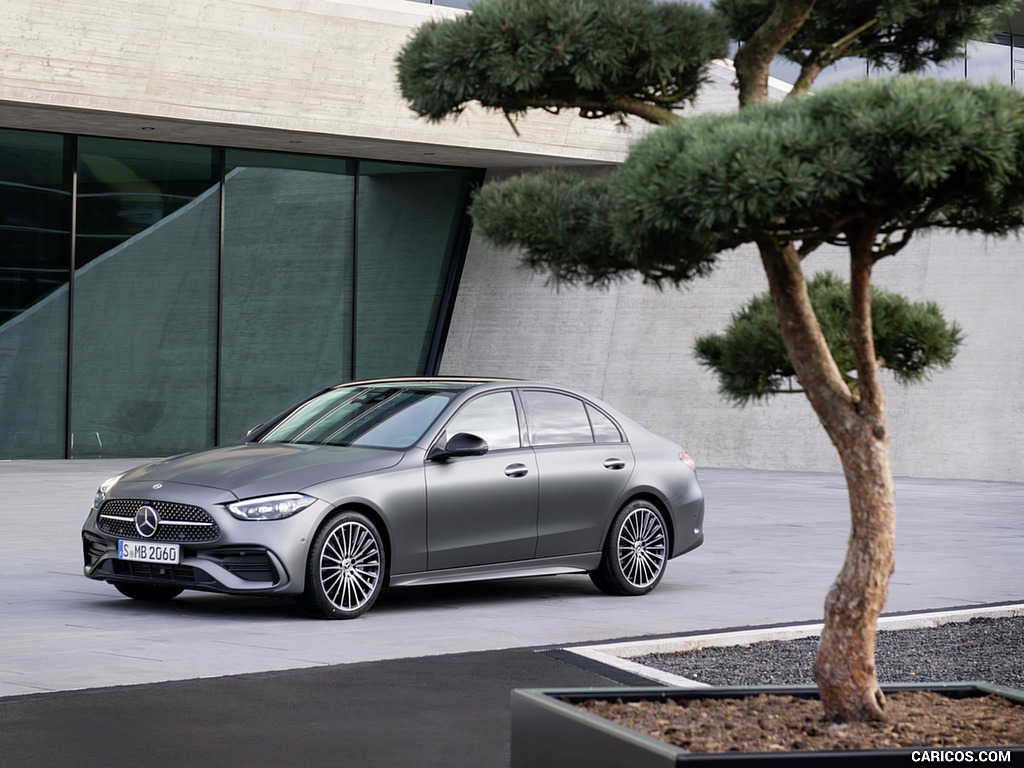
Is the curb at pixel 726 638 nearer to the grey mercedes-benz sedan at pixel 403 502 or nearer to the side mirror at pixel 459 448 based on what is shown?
the grey mercedes-benz sedan at pixel 403 502

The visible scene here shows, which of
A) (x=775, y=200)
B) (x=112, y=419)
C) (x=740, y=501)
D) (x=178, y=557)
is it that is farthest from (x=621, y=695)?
(x=112, y=419)

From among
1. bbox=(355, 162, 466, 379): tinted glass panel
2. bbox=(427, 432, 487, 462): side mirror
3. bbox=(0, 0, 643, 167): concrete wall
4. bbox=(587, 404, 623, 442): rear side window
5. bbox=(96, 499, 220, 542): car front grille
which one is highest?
bbox=(0, 0, 643, 167): concrete wall

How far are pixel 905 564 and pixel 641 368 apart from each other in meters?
16.4

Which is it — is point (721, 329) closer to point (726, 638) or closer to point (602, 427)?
point (602, 427)

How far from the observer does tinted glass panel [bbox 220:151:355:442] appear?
1101 inches

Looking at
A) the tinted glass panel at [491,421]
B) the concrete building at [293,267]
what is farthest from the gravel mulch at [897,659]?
the concrete building at [293,267]

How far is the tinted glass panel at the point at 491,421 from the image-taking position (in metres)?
10.1

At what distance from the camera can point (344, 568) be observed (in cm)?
928

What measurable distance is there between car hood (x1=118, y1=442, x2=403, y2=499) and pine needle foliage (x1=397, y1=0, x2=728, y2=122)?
4.13 metres

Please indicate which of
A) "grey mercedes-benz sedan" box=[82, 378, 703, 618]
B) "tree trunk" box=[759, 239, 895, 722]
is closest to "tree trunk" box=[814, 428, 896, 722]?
"tree trunk" box=[759, 239, 895, 722]

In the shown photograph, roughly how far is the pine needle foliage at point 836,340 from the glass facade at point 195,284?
21.7 m

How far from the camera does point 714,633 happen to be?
8492 millimetres

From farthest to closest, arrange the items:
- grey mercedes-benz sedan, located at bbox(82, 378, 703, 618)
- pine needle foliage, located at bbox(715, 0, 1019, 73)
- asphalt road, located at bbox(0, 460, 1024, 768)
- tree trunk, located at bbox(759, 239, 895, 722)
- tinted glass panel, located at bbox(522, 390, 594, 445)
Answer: tinted glass panel, located at bbox(522, 390, 594, 445) → grey mercedes-benz sedan, located at bbox(82, 378, 703, 618) → asphalt road, located at bbox(0, 460, 1024, 768) → pine needle foliage, located at bbox(715, 0, 1019, 73) → tree trunk, located at bbox(759, 239, 895, 722)

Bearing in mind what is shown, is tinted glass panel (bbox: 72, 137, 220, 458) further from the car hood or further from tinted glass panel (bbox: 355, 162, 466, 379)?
the car hood
